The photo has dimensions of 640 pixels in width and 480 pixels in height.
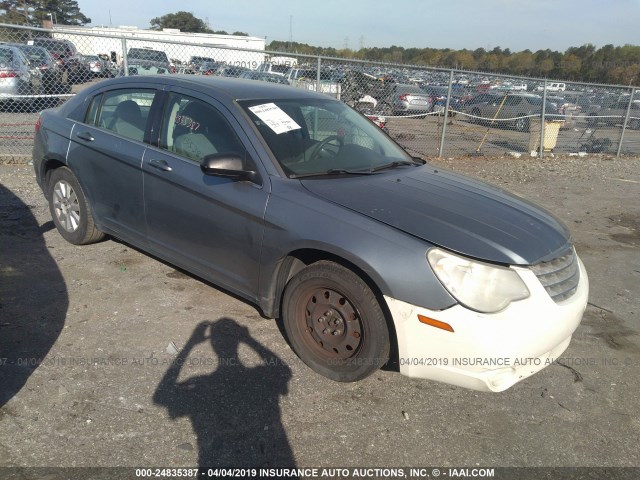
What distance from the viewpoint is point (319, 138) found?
3.75 meters

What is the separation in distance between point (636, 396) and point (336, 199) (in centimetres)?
222

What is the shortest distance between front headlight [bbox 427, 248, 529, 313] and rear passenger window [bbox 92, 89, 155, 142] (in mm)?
2573

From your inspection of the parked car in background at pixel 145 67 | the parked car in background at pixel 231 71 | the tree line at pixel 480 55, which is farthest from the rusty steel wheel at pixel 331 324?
the tree line at pixel 480 55

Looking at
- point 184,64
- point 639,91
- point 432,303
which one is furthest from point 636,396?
point 639,91

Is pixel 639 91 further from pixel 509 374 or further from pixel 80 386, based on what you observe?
pixel 80 386

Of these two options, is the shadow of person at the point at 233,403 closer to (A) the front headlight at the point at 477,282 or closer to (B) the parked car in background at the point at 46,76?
(A) the front headlight at the point at 477,282

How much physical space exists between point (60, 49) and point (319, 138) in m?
8.54

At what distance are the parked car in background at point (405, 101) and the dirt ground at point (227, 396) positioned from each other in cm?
736

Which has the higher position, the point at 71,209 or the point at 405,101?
the point at 405,101

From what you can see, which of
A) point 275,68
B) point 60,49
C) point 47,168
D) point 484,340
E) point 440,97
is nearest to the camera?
point 484,340

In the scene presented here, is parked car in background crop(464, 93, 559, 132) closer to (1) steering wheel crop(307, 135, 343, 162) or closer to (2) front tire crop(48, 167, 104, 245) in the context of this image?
(1) steering wheel crop(307, 135, 343, 162)

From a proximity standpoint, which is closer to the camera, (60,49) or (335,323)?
(335,323)

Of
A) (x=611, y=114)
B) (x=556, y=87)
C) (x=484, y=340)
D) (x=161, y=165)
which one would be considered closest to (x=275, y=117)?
(x=161, y=165)

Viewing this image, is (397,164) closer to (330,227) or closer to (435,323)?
(330,227)
